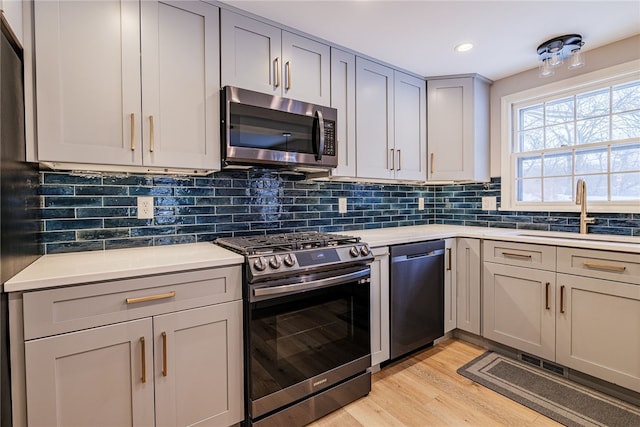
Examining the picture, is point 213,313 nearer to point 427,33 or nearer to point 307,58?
point 307,58

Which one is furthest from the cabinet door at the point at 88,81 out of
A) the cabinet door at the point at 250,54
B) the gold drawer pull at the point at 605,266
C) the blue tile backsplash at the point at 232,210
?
the gold drawer pull at the point at 605,266

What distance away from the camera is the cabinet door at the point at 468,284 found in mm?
2492

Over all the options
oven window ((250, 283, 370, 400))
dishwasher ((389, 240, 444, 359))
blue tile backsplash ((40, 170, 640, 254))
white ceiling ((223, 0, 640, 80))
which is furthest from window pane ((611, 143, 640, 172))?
oven window ((250, 283, 370, 400))

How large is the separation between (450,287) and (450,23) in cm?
192

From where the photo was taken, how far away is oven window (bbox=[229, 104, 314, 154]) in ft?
5.87

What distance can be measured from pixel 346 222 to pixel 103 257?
1775 mm

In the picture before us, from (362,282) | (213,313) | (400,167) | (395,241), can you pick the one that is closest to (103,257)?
(213,313)

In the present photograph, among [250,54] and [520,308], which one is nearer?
[250,54]

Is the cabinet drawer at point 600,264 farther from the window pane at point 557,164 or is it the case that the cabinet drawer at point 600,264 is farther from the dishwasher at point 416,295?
the window pane at point 557,164


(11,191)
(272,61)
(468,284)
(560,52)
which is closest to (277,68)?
(272,61)

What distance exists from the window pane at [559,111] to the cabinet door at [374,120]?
1369 millimetres

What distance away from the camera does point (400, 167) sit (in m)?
2.72

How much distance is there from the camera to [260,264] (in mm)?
1505

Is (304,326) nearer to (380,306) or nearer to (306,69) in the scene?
(380,306)
